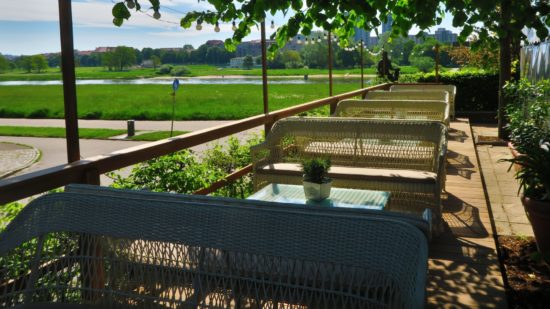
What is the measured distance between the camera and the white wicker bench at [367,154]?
3721mm

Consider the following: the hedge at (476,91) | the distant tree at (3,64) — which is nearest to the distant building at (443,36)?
the hedge at (476,91)

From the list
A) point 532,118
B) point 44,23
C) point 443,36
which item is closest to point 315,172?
point 44,23

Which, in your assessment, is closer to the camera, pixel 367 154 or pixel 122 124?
pixel 367 154

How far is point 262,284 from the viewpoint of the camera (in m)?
1.43

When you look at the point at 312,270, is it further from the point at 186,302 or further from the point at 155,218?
the point at 155,218

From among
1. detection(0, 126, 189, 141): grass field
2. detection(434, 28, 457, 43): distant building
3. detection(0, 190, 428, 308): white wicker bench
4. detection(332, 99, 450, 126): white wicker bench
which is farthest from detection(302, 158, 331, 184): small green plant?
detection(0, 126, 189, 141): grass field

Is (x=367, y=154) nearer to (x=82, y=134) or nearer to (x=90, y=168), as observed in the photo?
(x=90, y=168)

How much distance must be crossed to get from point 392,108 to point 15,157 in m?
11.5

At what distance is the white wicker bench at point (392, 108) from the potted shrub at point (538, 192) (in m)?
2.19

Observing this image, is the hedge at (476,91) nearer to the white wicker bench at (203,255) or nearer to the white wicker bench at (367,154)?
the white wicker bench at (367,154)

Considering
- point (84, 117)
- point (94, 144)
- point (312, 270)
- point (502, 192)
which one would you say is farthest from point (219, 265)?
point (84, 117)

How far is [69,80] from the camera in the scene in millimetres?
2332

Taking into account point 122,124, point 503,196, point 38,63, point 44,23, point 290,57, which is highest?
point 290,57

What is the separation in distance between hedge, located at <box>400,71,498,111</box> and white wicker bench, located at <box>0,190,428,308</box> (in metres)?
14.0
